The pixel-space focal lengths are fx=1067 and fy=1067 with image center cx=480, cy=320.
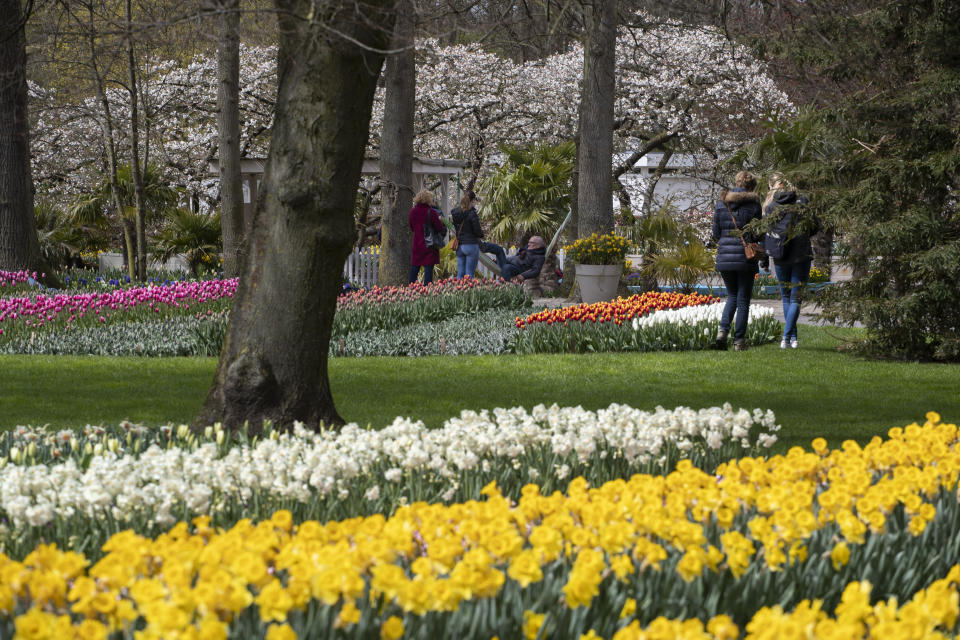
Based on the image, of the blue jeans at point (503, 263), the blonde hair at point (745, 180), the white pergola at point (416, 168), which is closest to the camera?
the blonde hair at point (745, 180)

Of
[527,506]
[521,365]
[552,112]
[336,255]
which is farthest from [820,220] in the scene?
[552,112]

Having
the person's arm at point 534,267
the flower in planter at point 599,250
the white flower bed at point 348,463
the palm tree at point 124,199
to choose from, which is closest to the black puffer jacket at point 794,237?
the white flower bed at point 348,463

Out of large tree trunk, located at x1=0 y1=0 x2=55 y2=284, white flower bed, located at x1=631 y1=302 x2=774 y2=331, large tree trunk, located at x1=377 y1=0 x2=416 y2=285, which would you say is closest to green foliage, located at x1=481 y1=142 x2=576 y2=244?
large tree trunk, located at x1=377 y1=0 x2=416 y2=285

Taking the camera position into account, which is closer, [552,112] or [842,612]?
[842,612]

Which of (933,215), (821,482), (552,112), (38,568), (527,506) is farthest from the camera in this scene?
(552,112)

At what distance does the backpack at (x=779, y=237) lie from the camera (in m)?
9.93

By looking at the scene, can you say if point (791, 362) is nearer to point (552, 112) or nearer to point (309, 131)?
point (309, 131)

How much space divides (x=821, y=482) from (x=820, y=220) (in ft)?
22.2

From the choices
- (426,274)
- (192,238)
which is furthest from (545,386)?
(192,238)

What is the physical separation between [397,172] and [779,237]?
710 cm

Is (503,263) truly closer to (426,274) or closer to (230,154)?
(426,274)

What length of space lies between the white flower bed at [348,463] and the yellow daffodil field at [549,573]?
27cm

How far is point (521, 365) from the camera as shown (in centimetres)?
937

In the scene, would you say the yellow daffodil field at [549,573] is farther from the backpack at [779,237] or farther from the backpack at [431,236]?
the backpack at [431,236]
